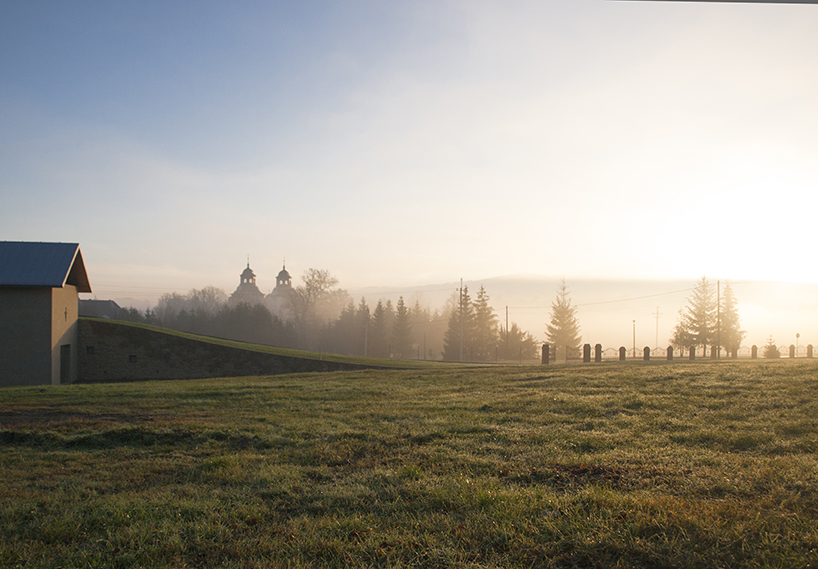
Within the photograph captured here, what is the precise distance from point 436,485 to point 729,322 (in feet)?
212

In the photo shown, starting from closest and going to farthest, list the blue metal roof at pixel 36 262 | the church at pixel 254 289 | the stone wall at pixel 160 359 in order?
the blue metal roof at pixel 36 262, the stone wall at pixel 160 359, the church at pixel 254 289

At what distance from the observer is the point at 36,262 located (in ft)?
72.9

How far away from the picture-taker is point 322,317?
75125mm

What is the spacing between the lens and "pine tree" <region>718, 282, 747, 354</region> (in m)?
56.5

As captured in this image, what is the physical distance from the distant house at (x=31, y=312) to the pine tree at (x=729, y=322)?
62900 millimetres

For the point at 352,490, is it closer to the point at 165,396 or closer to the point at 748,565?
the point at 748,565

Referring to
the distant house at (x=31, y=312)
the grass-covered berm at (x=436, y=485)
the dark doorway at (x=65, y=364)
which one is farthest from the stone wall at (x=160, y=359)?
the grass-covered berm at (x=436, y=485)

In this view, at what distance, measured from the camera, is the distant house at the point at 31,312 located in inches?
825

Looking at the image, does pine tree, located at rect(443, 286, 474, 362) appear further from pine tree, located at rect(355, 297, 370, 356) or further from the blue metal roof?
the blue metal roof

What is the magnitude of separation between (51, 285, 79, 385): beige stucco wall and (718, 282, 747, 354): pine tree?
62.4 m

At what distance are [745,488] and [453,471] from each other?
8.57 ft

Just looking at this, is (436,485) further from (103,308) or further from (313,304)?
(103,308)

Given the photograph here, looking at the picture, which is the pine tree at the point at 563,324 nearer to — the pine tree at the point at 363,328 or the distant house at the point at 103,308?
the pine tree at the point at 363,328

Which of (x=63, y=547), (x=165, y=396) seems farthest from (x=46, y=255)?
(x=63, y=547)
